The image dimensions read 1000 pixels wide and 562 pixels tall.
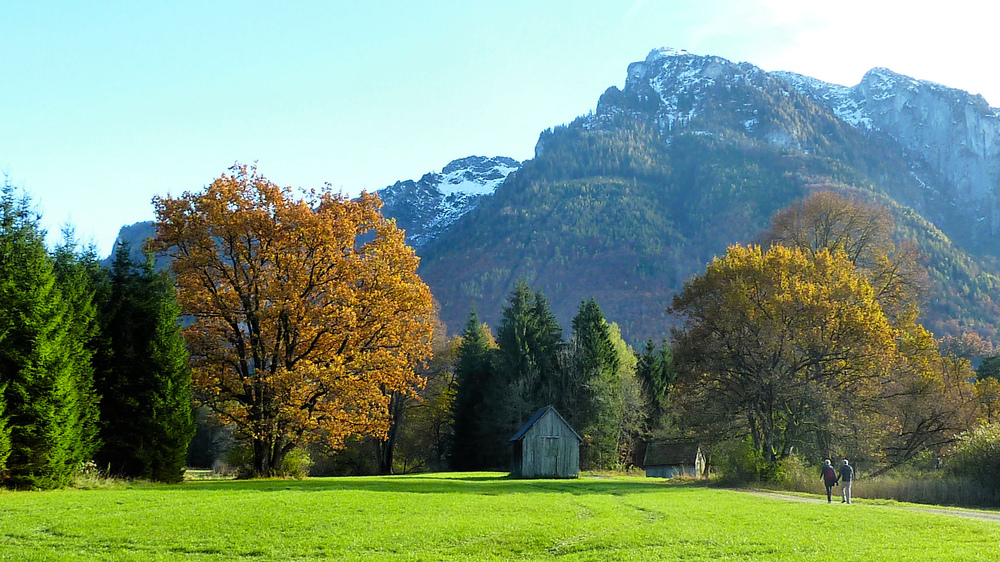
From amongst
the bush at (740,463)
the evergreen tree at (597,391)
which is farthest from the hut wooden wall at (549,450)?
the evergreen tree at (597,391)

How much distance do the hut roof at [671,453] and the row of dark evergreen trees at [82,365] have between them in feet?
141

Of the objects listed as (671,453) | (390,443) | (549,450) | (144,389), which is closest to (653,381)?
(671,453)

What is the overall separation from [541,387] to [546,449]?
16.2m

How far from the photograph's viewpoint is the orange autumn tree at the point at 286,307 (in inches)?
1229

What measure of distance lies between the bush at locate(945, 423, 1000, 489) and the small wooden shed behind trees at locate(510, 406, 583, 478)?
20883 mm

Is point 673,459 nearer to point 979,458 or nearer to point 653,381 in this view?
point 653,381

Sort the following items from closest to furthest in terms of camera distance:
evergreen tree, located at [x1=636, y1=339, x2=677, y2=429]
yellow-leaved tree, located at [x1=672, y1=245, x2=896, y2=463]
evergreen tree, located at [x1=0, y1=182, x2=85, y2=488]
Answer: evergreen tree, located at [x1=0, y1=182, x2=85, y2=488]
yellow-leaved tree, located at [x1=672, y1=245, x2=896, y2=463]
evergreen tree, located at [x1=636, y1=339, x2=677, y2=429]

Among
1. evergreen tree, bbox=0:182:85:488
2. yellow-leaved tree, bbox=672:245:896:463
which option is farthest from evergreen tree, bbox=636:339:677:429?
evergreen tree, bbox=0:182:85:488

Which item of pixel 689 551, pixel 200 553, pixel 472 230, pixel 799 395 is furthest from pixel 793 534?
pixel 472 230

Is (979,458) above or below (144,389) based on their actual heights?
below

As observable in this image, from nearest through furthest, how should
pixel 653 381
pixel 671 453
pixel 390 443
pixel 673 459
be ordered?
1. pixel 390 443
2. pixel 673 459
3. pixel 671 453
4. pixel 653 381

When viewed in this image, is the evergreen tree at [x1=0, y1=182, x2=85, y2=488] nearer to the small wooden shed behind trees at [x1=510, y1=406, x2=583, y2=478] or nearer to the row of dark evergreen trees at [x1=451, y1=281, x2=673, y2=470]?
the small wooden shed behind trees at [x1=510, y1=406, x2=583, y2=478]

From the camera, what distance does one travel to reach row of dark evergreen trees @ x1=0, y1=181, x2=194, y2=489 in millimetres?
22609

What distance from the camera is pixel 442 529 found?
53.5 ft
